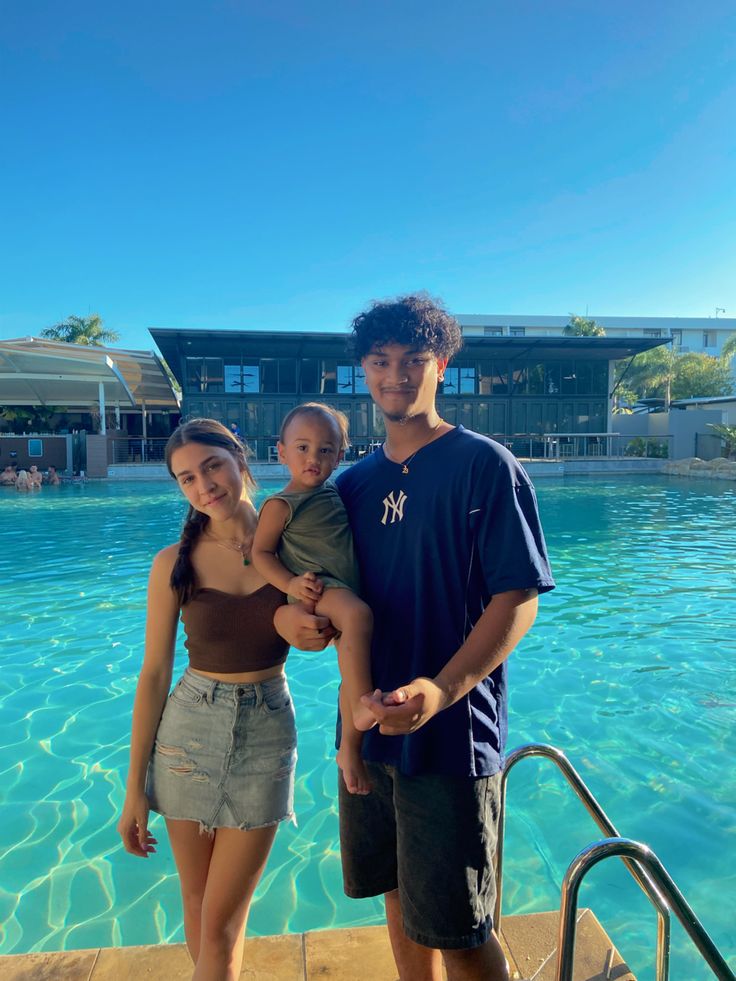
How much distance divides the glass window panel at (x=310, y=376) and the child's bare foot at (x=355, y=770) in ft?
101

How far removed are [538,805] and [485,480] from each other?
132 inches

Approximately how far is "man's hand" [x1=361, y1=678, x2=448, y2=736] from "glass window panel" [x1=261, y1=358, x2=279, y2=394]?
31.1 meters

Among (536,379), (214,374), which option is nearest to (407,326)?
(214,374)

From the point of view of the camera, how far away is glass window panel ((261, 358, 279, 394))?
31.4 m

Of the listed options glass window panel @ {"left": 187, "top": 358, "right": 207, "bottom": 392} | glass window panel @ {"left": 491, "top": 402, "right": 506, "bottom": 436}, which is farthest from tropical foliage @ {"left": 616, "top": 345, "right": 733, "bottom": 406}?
glass window panel @ {"left": 187, "top": 358, "right": 207, "bottom": 392}

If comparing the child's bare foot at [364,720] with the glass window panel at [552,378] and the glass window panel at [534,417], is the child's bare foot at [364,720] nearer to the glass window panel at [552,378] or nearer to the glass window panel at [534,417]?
the glass window panel at [534,417]

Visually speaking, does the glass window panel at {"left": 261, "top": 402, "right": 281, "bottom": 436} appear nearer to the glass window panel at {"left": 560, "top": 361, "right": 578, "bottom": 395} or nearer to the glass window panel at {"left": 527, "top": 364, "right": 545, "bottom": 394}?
the glass window panel at {"left": 527, "top": 364, "right": 545, "bottom": 394}

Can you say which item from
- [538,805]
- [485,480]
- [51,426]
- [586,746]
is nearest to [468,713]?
[485,480]

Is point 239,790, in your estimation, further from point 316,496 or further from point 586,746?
point 586,746

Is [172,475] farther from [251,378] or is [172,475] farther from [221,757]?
[251,378]

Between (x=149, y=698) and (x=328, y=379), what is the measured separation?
1212 inches

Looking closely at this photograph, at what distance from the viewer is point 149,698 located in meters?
1.82

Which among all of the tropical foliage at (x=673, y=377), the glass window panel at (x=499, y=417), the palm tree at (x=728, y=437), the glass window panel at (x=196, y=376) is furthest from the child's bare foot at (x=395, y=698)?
the tropical foliage at (x=673, y=377)

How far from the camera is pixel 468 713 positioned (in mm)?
1616
